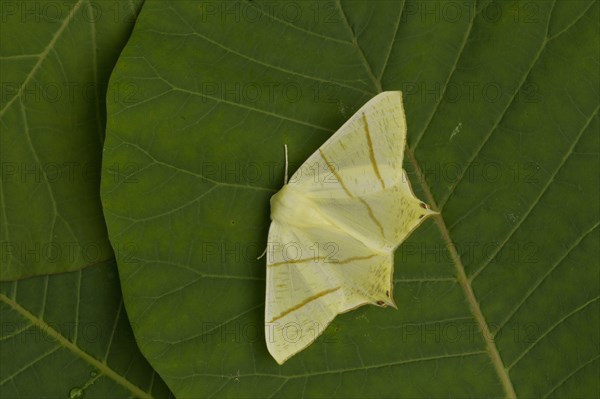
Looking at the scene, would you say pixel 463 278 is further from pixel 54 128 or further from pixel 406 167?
pixel 54 128

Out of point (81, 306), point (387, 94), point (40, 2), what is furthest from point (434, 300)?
point (40, 2)

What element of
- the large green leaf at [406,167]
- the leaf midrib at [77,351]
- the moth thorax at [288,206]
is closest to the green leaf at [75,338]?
the leaf midrib at [77,351]

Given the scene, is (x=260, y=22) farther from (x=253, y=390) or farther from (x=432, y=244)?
(x=253, y=390)

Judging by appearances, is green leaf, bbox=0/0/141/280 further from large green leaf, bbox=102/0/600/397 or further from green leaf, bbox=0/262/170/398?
large green leaf, bbox=102/0/600/397

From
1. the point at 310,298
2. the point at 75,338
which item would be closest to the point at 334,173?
the point at 310,298

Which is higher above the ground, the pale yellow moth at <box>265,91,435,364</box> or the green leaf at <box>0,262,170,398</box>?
the pale yellow moth at <box>265,91,435,364</box>

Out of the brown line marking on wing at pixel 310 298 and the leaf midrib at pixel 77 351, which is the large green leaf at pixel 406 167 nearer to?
the brown line marking on wing at pixel 310 298

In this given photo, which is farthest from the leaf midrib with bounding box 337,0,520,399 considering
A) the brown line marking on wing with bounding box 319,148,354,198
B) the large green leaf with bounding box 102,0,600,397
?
the brown line marking on wing with bounding box 319,148,354,198
